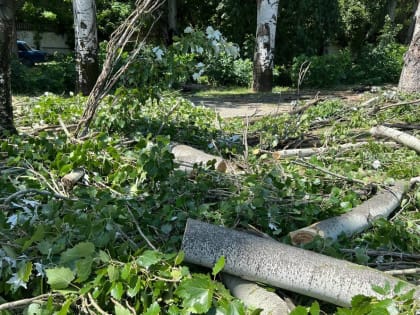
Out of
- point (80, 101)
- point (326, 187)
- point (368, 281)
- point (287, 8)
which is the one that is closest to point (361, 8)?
point (287, 8)

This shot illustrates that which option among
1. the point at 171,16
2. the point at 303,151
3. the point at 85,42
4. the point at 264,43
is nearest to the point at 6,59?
the point at 303,151

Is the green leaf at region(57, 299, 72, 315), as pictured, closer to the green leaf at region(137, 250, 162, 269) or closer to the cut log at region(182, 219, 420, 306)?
the green leaf at region(137, 250, 162, 269)

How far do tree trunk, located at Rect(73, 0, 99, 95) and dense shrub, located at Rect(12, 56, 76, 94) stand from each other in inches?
80.3

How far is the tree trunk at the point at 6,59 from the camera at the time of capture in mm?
5008

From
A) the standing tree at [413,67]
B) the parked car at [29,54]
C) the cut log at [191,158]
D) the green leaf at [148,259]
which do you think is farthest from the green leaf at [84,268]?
the parked car at [29,54]

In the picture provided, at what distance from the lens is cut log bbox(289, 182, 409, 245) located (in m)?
2.96

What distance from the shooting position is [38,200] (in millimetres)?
3330

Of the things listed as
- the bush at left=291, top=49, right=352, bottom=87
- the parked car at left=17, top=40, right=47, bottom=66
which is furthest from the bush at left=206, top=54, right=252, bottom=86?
the parked car at left=17, top=40, right=47, bottom=66

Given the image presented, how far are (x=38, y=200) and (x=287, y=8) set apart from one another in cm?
1714

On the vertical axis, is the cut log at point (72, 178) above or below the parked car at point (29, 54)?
below

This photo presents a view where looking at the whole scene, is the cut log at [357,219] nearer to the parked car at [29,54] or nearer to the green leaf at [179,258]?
the green leaf at [179,258]

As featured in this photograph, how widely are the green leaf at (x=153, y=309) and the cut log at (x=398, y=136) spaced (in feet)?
14.2

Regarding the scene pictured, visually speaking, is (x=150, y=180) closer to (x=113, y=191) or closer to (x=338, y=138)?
(x=113, y=191)

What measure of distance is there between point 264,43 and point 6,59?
29.7 feet
